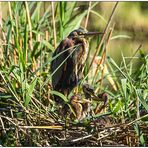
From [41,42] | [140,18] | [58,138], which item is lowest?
[140,18]

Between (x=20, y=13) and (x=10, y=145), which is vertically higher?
(x=20, y=13)

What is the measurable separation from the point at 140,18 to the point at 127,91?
196 inches

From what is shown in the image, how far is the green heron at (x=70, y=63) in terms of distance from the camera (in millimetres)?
3459

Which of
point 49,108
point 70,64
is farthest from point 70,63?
point 49,108

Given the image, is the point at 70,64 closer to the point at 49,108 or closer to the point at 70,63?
the point at 70,63

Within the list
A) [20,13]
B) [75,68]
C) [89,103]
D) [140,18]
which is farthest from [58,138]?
[140,18]

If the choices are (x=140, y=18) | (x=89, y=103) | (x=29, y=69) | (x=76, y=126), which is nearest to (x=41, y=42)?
(x=29, y=69)

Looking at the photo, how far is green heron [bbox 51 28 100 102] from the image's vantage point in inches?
136

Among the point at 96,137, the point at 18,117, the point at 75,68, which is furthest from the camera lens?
the point at 75,68

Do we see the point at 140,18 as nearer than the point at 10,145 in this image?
No

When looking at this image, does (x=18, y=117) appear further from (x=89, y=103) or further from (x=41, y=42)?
(x=41, y=42)

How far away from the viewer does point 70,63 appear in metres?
3.52

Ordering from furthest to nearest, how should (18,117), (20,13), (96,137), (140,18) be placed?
(140,18) → (20,13) → (18,117) → (96,137)

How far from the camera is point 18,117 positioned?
3.20m
